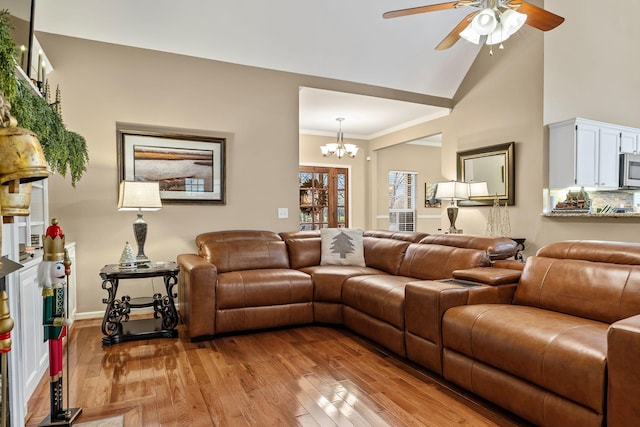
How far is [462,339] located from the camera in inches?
87.4

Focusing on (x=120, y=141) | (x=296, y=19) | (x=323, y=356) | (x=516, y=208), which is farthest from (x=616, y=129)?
(x=120, y=141)

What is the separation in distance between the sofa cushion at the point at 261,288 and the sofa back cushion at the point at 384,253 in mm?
821

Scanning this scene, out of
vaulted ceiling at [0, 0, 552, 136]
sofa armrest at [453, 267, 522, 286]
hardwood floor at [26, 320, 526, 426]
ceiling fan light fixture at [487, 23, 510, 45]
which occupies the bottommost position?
hardwood floor at [26, 320, 526, 426]

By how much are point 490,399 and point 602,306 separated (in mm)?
806

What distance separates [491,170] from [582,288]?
326 cm

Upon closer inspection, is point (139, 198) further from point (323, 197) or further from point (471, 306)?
point (323, 197)

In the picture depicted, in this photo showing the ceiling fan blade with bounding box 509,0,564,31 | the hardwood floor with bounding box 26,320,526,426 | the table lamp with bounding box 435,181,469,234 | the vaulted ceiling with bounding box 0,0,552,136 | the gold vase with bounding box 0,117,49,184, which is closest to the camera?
the gold vase with bounding box 0,117,49,184

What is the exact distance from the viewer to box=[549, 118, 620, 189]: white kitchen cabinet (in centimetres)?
443

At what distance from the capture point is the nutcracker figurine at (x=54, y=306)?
1757 millimetres

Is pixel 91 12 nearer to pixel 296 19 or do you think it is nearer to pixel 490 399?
pixel 296 19

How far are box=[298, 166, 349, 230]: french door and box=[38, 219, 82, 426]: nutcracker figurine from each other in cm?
579

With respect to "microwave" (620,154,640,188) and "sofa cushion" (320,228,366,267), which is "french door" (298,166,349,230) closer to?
"sofa cushion" (320,228,366,267)

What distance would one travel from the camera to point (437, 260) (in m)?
3.37

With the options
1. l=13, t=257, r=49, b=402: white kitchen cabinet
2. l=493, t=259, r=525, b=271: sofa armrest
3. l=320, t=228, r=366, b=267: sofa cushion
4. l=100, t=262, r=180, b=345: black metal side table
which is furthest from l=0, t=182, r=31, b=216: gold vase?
l=320, t=228, r=366, b=267: sofa cushion
